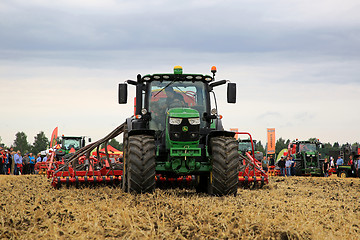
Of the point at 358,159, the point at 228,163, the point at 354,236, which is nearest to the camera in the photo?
the point at 354,236

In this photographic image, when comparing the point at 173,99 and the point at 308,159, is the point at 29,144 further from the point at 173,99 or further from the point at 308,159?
the point at 173,99

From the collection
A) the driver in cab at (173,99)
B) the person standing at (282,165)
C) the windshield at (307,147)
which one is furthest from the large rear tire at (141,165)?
the windshield at (307,147)

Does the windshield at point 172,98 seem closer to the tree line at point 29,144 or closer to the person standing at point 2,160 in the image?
the person standing at point 2,160

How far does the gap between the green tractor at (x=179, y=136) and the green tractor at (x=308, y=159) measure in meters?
19.1

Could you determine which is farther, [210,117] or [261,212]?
[210,117]

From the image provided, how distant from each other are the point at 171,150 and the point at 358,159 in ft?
61.4

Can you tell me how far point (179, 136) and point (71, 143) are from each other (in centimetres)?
2220

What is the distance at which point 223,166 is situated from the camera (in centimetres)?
872

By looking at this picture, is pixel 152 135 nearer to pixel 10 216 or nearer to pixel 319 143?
pixel 10 216

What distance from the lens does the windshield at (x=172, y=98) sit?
979cm

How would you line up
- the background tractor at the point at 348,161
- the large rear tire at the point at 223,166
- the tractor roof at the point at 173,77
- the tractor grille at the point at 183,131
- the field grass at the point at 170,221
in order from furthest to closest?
the background tractor at the point at 348,161, the tractor roof at the point at 173,77, the tractor grille at the point at 183,131, the large rear tire at the point at 223,166, the field grass at the point at 170,221

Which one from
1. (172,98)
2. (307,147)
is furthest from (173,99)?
(307,147)

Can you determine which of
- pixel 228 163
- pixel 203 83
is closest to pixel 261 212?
pixel 228 163

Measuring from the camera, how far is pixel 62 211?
6516mm
